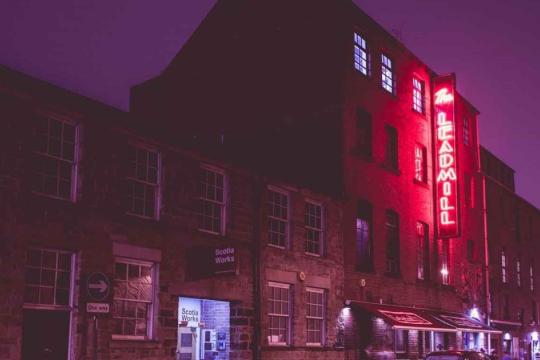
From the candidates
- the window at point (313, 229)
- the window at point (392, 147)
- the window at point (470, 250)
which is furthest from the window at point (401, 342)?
the window at point (470, 250)

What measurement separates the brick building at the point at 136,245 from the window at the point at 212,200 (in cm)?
3

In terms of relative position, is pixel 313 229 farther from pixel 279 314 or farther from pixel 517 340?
pixel 517 340

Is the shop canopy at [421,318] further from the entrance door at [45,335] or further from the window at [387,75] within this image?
the entrance door at [45,335]

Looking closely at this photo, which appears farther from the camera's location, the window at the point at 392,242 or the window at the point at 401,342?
the window at the point at 392,242

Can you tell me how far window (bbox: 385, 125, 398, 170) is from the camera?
27.7m

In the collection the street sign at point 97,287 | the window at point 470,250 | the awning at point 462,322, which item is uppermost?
the window at point 470,250

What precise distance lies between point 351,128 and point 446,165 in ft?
21.7

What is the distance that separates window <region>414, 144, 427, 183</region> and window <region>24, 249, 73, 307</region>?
59.0 feet

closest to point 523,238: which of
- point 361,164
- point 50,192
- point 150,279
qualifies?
point 361,164

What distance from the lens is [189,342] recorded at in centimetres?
1892

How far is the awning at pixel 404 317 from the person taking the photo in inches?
907

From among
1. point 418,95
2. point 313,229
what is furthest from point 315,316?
point 418,95

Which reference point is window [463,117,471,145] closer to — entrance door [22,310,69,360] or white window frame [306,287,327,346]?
white window frame [306,287,327,346]

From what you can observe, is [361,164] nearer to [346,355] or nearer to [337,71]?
[337,71]
